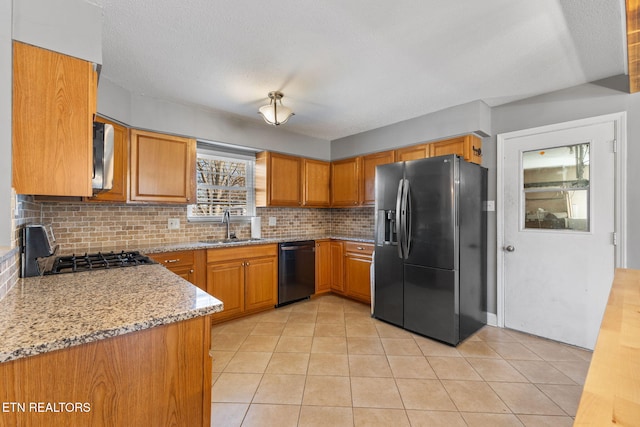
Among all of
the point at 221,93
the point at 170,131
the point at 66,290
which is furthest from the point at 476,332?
the point at 170,131

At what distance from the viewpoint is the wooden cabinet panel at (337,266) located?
3.93 metres

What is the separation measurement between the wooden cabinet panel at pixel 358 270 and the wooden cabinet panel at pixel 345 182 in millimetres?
686

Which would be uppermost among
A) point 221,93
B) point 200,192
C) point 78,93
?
point 221,93

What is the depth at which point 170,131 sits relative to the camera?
2871mm

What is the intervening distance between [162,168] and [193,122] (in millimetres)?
619

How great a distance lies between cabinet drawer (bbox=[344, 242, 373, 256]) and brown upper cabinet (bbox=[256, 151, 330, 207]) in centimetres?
84

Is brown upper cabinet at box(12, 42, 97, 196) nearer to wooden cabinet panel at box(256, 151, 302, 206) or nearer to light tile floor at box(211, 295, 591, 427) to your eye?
light tile floor at box(211, 295, 591, 427)

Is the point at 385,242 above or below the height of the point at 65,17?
below

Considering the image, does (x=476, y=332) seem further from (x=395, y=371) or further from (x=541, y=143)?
(x=541, y=143)

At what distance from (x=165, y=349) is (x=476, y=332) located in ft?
9.67

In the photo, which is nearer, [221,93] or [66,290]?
[66,290]

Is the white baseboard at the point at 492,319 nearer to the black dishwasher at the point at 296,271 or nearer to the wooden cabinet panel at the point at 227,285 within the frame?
the black dishwasher at the point at 296,271

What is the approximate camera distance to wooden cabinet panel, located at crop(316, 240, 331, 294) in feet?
12.9

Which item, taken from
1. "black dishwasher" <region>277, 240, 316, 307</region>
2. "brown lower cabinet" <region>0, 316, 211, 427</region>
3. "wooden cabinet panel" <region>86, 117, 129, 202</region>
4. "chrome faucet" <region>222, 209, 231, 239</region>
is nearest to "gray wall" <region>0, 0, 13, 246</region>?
"brown lower cabinet" <region>0, 316, 211, 427</region>
